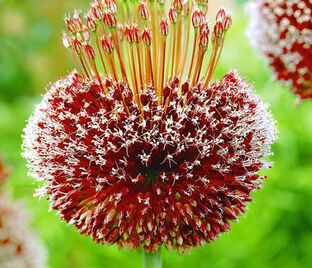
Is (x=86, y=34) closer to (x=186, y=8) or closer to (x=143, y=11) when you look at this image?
(x=143, y=11)

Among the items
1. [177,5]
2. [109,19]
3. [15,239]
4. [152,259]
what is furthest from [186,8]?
[15,239]

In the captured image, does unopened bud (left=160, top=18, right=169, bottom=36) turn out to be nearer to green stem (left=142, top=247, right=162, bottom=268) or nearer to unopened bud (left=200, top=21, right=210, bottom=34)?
unopened bud (left=200, top=21, right=210, bottom=34)

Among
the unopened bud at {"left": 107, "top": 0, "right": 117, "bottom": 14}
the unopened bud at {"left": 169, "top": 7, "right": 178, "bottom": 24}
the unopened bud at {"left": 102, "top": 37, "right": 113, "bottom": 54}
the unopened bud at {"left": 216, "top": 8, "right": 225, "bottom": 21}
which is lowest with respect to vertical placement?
the unopened bud at {"left": 102, "top": 37, "right": 113, "bottom": 54}

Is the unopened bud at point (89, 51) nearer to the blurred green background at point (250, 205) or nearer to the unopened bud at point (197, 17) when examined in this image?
the unopened bud at point (197, 17)

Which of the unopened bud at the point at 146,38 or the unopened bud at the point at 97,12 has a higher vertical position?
the unopened bud at the point at 97,12

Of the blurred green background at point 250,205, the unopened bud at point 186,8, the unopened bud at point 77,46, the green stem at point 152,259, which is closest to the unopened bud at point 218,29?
the unopened bud at point 186,8

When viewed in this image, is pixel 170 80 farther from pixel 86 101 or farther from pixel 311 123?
pixel 311 123

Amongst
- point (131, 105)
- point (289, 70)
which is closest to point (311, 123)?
point (289, 70)

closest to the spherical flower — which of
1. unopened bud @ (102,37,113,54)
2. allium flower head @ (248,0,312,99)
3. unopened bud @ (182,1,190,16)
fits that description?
unopened bud @ (102,37,113,54)
